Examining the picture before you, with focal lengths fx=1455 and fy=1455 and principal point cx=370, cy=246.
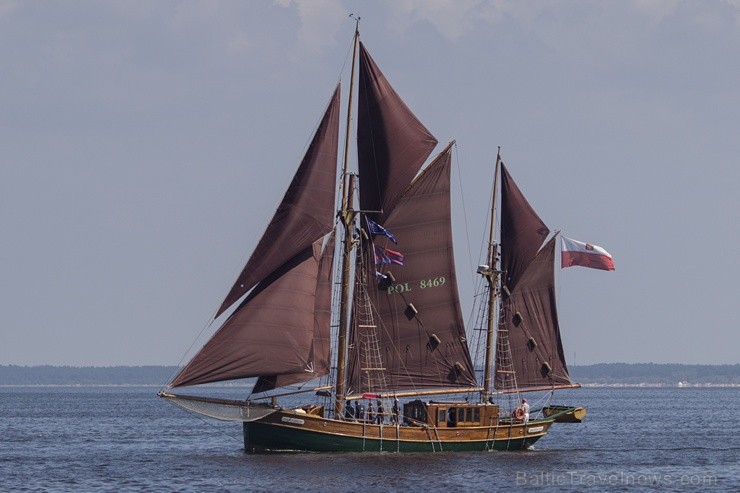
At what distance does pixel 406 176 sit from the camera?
250 feet

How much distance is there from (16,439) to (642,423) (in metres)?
61.3

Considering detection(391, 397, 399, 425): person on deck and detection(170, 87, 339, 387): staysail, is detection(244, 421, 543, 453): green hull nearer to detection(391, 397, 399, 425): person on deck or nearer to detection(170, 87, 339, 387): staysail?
detection(391, 397, 399, 425): person on deck

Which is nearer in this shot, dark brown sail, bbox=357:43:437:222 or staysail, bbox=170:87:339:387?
staysail, bbox=170:87:339:387

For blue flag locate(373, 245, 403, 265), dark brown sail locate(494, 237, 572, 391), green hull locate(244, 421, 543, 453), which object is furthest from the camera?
dark brown sail locate(494, 237, 572, 391)

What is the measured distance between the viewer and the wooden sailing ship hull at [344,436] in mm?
72812

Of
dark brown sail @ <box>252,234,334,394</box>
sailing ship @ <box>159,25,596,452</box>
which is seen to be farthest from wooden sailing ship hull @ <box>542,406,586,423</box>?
dark brown sail @ <box>252,234,334,394</box>

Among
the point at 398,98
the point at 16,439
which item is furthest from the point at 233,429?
the point at 398,98

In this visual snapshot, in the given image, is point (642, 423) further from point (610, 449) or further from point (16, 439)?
point (16, 439)

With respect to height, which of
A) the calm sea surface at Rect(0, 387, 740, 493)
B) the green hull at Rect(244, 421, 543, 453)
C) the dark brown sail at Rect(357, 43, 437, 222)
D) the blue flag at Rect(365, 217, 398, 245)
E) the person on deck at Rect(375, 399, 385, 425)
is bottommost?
the calm sea surface at Rect(0, 387, 740, 493)

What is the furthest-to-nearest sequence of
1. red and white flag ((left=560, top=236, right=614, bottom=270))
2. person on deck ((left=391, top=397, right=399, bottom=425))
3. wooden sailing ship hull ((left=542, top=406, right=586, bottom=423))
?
red and white flag ((left=560, top=236, right=614, bottom=270)) → wooden sailing ship hull ((left=542, top=406, right=586, bottom=423)) → person on deck ((left=391, top=397, right=399, bottom=425))

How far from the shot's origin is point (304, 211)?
71812 mm

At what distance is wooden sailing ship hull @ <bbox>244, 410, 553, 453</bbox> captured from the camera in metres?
72.8

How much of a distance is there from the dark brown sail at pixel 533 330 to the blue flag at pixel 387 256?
11.2 metres

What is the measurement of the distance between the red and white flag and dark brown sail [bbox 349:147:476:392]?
1293 cm
